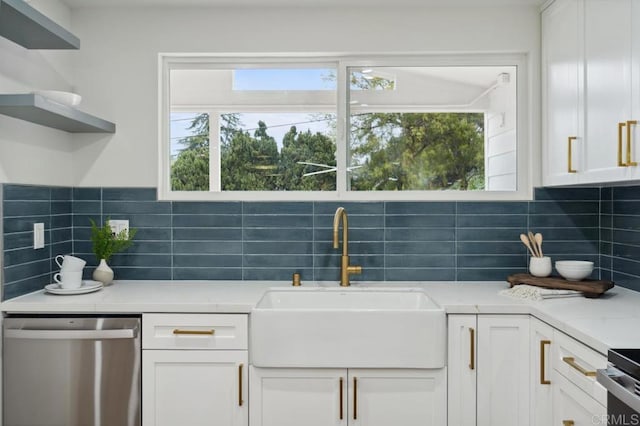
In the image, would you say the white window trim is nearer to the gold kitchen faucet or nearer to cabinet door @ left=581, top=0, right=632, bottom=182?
the gold kitchen faucet

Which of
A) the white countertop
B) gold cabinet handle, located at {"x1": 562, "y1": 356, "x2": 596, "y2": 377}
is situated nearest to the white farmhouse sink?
the white countertop

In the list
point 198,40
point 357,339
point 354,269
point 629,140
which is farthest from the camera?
point 198,40

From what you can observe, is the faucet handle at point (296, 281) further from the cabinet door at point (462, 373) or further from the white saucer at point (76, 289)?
the white saucer at point (76, 289)

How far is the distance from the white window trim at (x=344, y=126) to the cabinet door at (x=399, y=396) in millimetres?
986

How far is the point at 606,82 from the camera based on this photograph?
2.04 meters

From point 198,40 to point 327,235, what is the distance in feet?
4.12

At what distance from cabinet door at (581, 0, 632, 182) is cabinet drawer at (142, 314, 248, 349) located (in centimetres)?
161

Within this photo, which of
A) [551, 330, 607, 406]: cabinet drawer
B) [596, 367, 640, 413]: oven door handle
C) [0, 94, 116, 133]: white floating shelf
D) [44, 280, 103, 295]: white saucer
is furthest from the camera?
[44, 280, 103, 295]: white saucer

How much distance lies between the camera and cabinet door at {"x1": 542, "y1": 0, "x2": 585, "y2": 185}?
229 cm

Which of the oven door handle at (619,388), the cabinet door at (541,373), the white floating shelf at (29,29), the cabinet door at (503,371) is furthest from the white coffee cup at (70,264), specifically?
the oven door handle at (619,388)

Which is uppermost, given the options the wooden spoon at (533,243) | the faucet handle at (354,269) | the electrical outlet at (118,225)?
the electrical outlet at (118,225)

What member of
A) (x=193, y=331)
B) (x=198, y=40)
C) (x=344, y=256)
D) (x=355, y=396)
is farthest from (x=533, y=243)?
(x=198, y=40)

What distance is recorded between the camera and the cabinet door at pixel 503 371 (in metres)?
2.18

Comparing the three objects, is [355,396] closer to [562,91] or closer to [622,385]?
[622,385]
